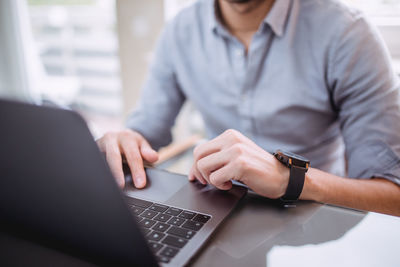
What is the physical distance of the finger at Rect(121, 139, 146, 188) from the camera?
0.57 m

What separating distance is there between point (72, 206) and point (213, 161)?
251 millimetres

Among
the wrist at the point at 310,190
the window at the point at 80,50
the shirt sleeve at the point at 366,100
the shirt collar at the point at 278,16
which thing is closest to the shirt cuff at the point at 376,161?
the shirt sleeve at the point at 366,100

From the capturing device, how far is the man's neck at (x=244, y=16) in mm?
910

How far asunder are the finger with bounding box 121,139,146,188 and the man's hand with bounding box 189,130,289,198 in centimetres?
10

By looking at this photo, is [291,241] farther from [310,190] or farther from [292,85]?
[292,85]

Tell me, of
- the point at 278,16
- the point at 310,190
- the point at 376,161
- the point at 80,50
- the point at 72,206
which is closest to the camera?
the point at 72,206

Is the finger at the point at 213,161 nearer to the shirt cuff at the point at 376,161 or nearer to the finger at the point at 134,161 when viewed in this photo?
the finger at the point at 134,161

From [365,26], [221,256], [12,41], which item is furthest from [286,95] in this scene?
[12,41]

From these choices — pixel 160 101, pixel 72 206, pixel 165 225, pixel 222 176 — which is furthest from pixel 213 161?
pixel 160 101

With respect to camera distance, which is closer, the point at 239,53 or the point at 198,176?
the point at 198,176

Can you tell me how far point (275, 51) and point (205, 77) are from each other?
9.0 inches

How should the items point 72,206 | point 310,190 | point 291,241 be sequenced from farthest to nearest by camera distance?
point 310,190 < point 291,241 < point 72,206

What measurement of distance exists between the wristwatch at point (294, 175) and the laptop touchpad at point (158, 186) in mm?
175

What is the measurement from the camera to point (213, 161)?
53cm
